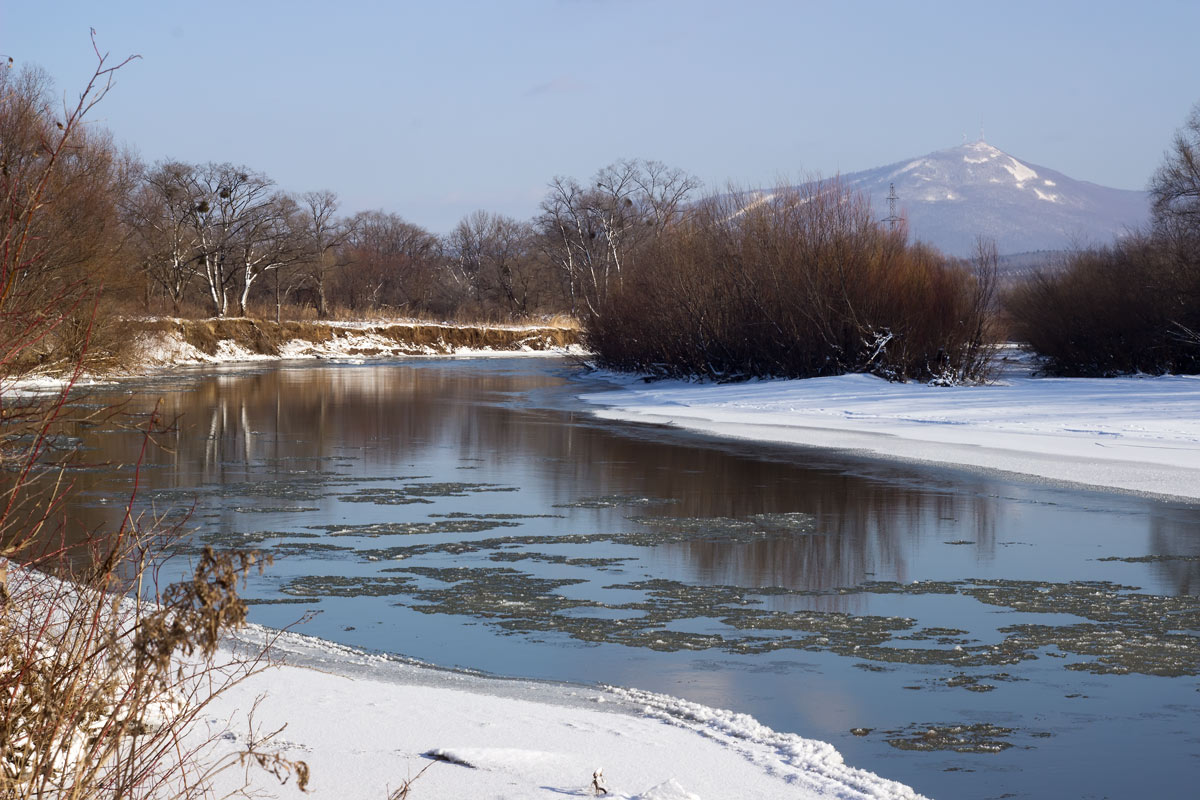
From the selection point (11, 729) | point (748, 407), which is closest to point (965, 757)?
point (11, 729)

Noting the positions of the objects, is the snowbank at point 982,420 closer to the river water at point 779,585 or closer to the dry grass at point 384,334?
the river water at point 779,585

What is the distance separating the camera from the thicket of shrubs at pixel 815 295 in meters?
33.7

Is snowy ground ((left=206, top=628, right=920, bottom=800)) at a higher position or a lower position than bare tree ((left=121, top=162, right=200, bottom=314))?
lower

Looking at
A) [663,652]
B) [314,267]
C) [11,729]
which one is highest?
[314,267]

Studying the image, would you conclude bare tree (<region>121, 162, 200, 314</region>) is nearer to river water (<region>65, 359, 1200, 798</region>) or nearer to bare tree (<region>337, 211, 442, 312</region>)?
bare tree (<region>337, 211, 442, 312</region>)

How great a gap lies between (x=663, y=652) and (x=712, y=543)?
3796 mm

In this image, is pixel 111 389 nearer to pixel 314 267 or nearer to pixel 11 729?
pixel 11 729

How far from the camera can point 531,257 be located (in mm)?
104500

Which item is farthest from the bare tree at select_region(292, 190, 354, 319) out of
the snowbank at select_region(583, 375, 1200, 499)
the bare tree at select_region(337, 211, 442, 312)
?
the snowbank at select_region(583, 375, 1200, 499)

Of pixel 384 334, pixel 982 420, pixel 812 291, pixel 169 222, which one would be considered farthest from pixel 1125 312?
pixel 169 222

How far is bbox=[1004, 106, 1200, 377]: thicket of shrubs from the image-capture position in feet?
129

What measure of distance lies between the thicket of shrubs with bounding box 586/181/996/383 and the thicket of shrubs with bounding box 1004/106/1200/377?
303 inches

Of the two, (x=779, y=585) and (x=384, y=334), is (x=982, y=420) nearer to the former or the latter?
(x=779, y=585)

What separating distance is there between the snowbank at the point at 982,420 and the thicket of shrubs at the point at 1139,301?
666 centimetres
